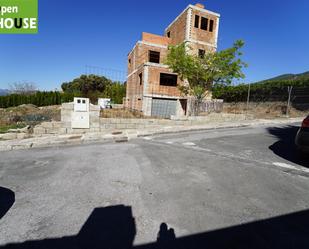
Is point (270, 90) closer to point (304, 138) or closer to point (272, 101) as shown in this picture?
point (272, 101)

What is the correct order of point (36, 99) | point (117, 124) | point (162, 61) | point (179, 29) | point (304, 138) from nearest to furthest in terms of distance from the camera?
1. point (304, 138)
2. point (117, 124)
3. point (162, 61)
4. point (179, 29)
5. point (36, 99)

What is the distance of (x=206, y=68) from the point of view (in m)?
12.8

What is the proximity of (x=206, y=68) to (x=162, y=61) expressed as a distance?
369 inches

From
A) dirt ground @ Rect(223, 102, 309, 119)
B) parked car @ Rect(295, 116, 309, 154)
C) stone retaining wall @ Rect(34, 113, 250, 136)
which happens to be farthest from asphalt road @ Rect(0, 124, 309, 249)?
dirt ground @ Rect(223, 102, 309, 119)

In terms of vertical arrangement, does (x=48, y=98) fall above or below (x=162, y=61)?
below

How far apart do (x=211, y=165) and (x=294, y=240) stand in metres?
2.50

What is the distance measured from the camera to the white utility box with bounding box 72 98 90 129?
8.77 m

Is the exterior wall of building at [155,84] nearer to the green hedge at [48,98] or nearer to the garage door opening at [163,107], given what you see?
the garage door opening at [163,107]

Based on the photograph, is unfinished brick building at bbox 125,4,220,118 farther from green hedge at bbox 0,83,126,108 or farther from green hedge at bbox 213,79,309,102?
green hedge at bbox 0,83,126,108

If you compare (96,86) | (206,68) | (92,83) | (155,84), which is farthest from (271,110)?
(92,83)

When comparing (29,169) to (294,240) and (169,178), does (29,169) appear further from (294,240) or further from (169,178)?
(294,240)

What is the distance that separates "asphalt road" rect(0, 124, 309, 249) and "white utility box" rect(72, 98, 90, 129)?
139 inches

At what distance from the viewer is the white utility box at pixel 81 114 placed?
28.8 feet

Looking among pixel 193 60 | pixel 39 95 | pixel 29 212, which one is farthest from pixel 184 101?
pixel 39 95
